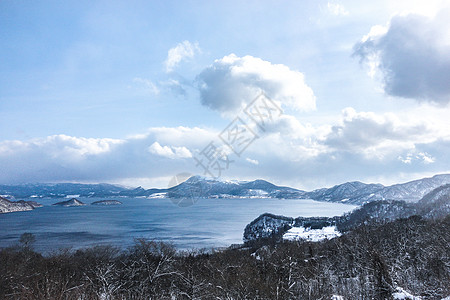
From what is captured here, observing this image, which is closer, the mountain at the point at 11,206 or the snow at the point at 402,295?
the snow at the point at 402,295

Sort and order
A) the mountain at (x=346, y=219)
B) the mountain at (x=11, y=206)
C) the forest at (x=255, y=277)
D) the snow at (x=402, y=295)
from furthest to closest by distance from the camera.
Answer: the mountain at (x=11, y=206) < the mountain at (x=346, y=219) < the forest at (x=255, y=277) < the snow at (x=402, y=295)

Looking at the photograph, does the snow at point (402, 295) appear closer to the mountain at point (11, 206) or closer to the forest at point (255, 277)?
the forest at point (255, 277)

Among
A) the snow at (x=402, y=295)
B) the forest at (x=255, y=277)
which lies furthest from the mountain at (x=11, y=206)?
the snow at (x=402, y=295)

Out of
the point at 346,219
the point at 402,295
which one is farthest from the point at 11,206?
the point at 402,295

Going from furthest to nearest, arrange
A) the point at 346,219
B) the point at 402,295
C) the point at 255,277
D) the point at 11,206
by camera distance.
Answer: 1. the point at 11,206
2. the point at 346,219
3. the point at 255,277
4. the point at 402,295

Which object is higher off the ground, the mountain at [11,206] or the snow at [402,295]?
the snow at [402,295]

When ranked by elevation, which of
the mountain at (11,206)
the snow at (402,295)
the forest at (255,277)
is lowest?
the mountain at (11,206)

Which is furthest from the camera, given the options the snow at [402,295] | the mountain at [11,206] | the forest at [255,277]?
the mountain at [11,206]

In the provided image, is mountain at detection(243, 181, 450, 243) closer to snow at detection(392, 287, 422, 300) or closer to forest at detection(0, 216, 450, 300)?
forest at detection(0, 216, 450, 300)

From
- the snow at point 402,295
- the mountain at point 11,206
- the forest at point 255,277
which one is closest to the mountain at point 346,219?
the forest at point 255,277

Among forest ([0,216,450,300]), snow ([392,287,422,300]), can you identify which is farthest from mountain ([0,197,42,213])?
snow ([392,287,422,300])

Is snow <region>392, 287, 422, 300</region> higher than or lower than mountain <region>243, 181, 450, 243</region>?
higher

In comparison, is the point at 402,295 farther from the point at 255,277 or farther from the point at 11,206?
the point at 11,206

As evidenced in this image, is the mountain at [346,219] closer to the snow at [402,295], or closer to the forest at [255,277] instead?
the forest at [255,277]
